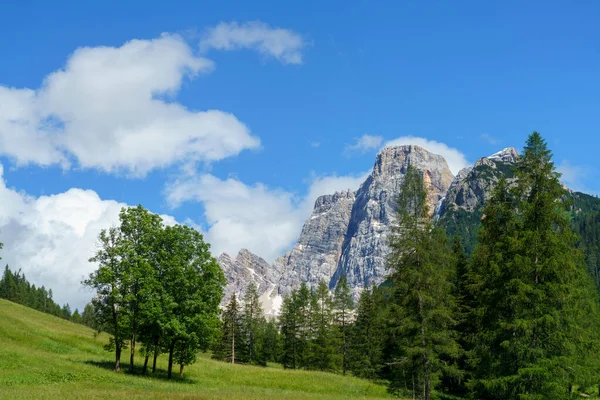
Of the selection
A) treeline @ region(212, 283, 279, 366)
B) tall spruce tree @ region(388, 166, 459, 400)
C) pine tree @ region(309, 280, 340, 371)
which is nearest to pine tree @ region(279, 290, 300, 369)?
pine tree @ region(309, 280, 340, 371)

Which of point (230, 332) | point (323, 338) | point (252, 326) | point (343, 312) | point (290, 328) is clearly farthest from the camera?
point (252, 326)

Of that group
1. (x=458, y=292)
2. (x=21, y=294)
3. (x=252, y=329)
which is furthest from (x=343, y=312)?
(x=21, y=294)

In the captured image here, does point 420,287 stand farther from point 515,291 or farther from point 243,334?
point 243,334

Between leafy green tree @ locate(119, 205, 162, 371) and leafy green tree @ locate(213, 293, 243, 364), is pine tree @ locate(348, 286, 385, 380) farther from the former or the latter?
leafy green tree @ locate(119, 205, 162, 371)

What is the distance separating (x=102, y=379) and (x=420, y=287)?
22.3 meters

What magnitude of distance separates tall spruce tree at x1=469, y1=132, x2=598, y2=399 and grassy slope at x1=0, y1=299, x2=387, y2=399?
12.6m

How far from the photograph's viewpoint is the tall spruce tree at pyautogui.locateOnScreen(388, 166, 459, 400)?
98.8 ft

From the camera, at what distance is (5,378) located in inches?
1152

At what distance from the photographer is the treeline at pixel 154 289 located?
129ft

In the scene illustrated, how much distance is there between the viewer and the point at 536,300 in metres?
25.3

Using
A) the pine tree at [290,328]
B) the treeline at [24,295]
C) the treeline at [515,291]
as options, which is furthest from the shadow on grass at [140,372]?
the treeline at [24,295]

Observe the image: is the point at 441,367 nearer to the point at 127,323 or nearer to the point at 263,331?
the point at 127,323

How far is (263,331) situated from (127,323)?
6819 cm

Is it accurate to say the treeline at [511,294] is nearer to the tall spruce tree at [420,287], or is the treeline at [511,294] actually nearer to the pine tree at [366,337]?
the tall spruce tree at [420,287]
